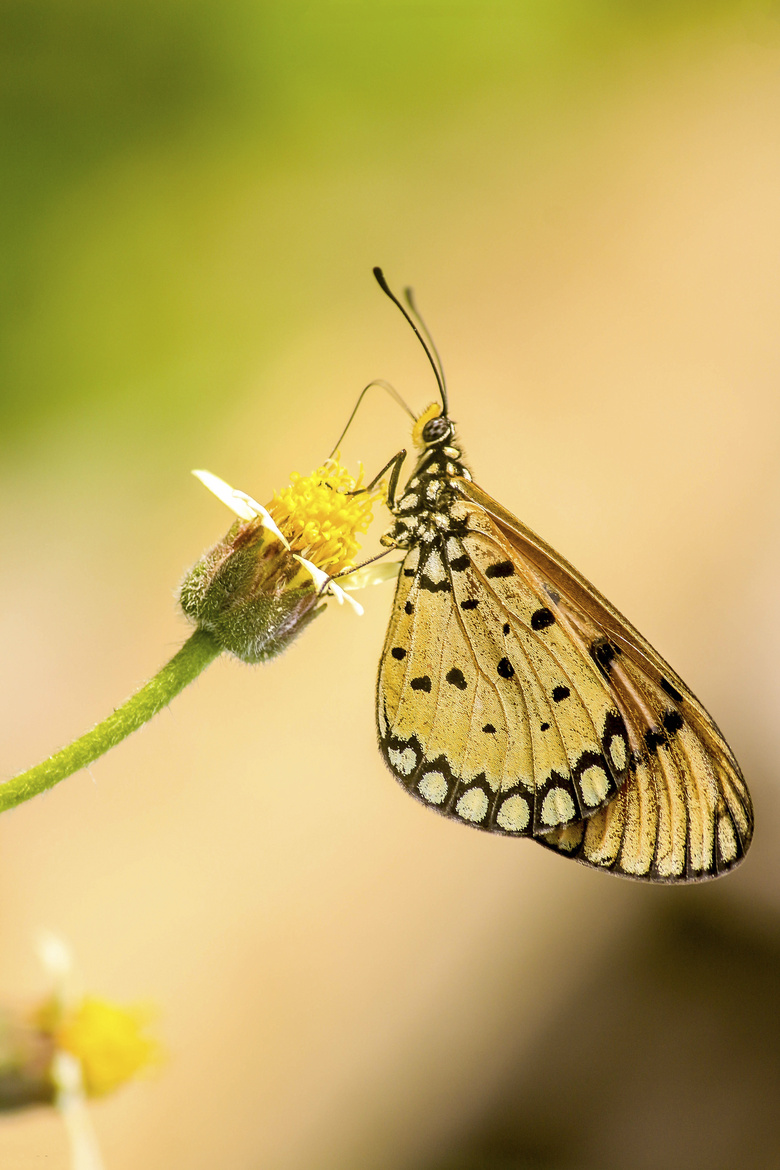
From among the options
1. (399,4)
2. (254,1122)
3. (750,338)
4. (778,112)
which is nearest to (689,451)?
(750,338)

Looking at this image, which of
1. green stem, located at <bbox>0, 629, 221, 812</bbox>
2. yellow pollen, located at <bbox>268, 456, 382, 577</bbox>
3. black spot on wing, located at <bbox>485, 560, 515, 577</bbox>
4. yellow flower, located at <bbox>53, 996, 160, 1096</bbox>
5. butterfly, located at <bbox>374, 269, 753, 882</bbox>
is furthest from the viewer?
black spot on wing, located at <bbox>485, 560, 515, 577</bbox>

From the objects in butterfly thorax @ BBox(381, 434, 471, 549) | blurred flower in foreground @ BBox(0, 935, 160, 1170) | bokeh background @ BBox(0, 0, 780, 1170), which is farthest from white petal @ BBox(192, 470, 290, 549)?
bokeh background @ BBox(0, 0, 780, 1170)

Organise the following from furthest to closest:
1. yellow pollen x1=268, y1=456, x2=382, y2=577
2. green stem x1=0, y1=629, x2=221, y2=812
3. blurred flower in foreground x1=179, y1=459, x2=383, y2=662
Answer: yellow pollen x1=268, y1=456, x2=382, y2=577 < blurred flower in foreground x1=179, y1=459, x2=383, y2=662 < green stem x1=0, y1=629, x2=221, y2=812

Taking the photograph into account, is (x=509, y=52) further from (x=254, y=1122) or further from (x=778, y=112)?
(x=254, y=1122)

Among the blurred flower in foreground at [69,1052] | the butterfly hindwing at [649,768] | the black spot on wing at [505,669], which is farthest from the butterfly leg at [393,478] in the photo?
the blurred flower in foreground at [69,1052]

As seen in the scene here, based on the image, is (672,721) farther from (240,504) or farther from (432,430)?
(240,504)

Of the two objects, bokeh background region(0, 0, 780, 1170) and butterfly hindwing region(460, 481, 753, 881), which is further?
bokeh background region(0, 0, 780, 1170)

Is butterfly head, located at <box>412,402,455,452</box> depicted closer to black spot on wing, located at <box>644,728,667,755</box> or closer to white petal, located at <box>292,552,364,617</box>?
white petal, located at <box>292,552,364,617</box>
